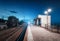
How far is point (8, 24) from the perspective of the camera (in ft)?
126

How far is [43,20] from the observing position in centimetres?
3728

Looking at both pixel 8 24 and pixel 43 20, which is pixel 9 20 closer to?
pixel 8 24

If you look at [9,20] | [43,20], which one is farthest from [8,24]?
[43,20]

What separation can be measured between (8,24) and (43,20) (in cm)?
1388

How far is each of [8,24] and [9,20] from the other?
Answer: 1.70 m

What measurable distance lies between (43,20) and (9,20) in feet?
43.6

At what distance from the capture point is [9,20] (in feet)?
125
